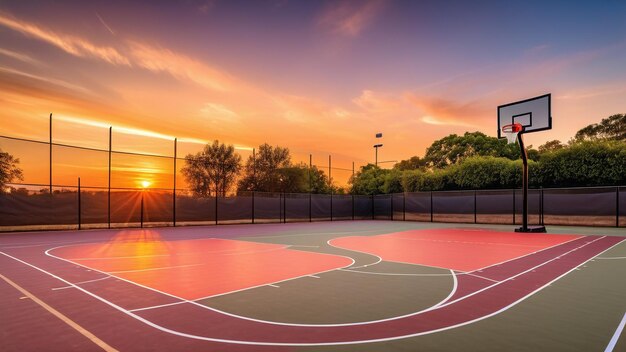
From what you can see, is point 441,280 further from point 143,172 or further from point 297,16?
point 143,172

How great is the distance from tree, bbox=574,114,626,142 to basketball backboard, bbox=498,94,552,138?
31251mm


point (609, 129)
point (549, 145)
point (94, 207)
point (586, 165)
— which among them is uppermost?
point (609, 129)

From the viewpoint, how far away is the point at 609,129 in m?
41.7

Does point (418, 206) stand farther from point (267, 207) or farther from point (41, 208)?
point (41, 208)

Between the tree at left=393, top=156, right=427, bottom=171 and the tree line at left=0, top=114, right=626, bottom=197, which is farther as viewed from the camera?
the tree at left=393, top=156, right=427, bottom=171

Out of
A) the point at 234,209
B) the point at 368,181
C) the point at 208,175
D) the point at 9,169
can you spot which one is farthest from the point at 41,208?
the point at 368,181

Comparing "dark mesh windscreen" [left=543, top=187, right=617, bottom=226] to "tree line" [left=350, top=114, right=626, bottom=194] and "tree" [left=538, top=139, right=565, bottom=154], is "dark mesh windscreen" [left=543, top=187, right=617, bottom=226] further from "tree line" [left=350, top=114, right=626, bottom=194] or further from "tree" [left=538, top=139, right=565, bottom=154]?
"tree" [left=538, top=139, right=565, bottom=154]

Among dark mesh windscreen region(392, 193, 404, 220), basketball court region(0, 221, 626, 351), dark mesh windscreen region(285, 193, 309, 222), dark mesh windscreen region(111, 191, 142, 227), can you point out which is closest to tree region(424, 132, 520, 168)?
dark mesh windscreen region(392, 193, 404, 220)

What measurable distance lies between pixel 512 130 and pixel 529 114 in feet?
3.70

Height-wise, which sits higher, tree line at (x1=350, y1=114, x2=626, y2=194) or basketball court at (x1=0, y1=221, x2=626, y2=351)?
tree line at (x1=350, y1=114, x2=626, y2=194)

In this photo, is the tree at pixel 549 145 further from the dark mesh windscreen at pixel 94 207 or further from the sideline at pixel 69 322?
the sideline at pixel 69 322

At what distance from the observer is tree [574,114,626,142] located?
40.5 metres

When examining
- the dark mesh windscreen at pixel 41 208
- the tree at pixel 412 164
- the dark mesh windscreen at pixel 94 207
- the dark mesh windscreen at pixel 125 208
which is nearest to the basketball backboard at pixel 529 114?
the dark mesh windscreen at pixel 125 208

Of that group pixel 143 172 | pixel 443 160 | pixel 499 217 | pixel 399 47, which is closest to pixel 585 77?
pixel 399 47
